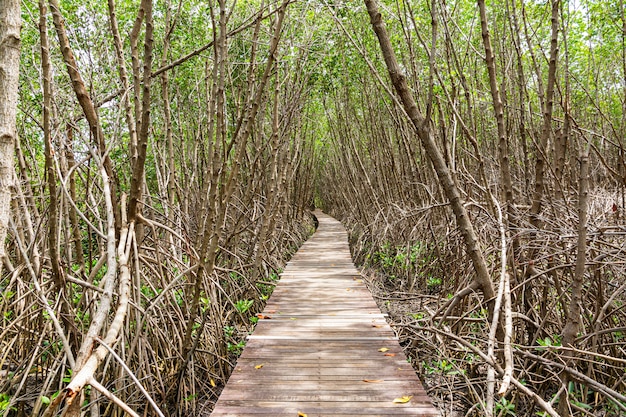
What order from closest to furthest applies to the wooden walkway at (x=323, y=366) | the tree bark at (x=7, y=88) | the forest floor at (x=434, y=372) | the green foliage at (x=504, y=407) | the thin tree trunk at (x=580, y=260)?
the tree bark at (x=7, y=88) → the thin tree trunk at (x=580, y=260) → the green foliage at (x=504, y=407) → the wooden walkway at (x=323, y=366) → the forest floor at (x=434, y=372)

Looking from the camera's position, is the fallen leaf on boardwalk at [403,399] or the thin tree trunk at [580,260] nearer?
the thin tree trunk at [580,260]

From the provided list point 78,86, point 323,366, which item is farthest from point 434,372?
point 78,86

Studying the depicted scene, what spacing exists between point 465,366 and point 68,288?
2514 mm

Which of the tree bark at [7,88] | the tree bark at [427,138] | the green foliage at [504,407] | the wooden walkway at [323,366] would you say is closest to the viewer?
the tree bark at [7,88]

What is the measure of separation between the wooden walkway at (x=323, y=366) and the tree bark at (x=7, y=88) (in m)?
1.30

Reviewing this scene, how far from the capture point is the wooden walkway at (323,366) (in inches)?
82.7

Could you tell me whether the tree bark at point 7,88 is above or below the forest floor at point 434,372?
above

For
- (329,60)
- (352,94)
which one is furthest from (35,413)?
(352,94)

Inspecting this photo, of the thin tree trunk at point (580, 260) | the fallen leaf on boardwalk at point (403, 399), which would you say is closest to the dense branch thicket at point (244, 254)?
the thin tree trunk at point (580, 260)

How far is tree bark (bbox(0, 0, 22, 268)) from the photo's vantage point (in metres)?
1.23

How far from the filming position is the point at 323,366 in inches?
102

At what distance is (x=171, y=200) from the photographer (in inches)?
175

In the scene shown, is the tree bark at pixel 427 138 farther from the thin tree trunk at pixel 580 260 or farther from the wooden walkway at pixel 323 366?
the wooden walkway at pixel 323 366

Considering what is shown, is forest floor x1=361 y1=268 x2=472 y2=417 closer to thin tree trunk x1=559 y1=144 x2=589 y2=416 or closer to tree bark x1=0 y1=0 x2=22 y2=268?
thin tree trunk x1=559 y1=144 x2=589 y2=416
